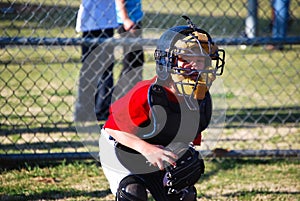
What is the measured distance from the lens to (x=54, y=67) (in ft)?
26.2

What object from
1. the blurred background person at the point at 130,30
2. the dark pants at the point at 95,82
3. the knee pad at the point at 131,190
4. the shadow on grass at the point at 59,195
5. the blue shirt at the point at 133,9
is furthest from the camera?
the blue shirt at the point at 133,9

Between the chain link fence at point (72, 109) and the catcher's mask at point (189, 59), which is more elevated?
the catcher's mask at point (189, 59)

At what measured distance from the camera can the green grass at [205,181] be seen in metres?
4.18

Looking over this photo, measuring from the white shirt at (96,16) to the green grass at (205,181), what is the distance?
1.50 meters

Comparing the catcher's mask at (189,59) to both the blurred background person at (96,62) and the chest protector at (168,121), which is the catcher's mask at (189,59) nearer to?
the chest protector at (168,121)

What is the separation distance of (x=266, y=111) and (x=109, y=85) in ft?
5.84

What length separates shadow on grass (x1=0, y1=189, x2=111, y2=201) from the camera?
409cm

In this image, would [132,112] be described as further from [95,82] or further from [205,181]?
[95,82]

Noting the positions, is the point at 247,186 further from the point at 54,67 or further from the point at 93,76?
the point at 54,67

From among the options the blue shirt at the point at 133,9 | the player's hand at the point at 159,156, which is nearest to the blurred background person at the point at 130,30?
the blue shirt at the point at 133,9

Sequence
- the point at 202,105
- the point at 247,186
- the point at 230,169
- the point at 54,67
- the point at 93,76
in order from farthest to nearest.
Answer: the point at 54,67 < the point at 93,76 < the point at 230,169 < the point at 247,186 < the point at 202,105

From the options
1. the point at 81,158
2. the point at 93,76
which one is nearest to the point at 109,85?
the point at 93,76

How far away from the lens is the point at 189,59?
2988mm

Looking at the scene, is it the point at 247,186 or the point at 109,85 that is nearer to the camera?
the point at 247,186
